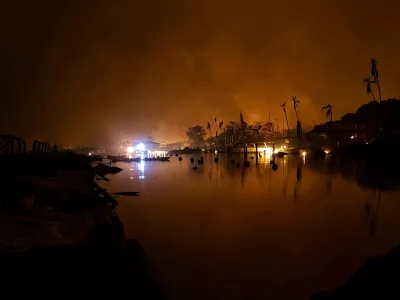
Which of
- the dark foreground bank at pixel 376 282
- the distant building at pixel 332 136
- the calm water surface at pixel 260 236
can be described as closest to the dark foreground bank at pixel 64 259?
the calm water surface at pixel 260 236

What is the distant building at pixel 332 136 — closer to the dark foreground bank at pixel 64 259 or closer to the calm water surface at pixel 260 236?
the calm water surface at pixel 260 236

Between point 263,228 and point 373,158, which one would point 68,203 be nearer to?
point 263,228

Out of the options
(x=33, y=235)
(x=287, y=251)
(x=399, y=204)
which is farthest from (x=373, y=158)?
(x=33, y=235)

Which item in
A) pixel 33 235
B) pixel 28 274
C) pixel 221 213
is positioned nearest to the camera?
pixel 28 274

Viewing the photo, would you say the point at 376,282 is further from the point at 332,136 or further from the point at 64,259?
the point at 332,136

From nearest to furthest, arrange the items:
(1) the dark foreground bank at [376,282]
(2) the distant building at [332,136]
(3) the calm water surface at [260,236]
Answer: (1) the dark foreground bank at [376,282]
(3) the calm water surface at [260,236]
(2) the distant building at [332,136]

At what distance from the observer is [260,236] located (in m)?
19.5

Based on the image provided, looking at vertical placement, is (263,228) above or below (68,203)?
below

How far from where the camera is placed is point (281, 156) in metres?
101

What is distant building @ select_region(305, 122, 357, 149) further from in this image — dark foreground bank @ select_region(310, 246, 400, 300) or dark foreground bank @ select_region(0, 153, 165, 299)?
dark foreground bank @ select_region(310, 246, 400, 300)

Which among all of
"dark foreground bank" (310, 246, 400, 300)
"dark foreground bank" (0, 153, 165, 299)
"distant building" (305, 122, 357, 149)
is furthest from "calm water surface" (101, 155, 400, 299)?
"distant building" (305, 122, 357, 149)

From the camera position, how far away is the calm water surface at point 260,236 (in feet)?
42.4

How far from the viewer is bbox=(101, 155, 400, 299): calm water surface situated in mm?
12914

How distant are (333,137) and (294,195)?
59713mm
